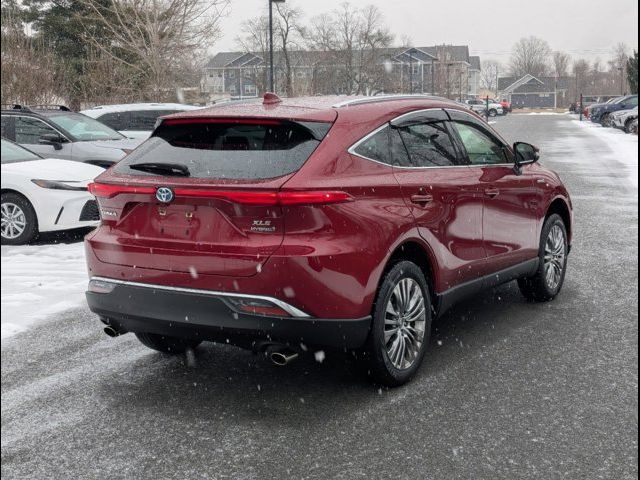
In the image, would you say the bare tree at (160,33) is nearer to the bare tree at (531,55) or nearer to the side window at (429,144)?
the side window at (429,144)

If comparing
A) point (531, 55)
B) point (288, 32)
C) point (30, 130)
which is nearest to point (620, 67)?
point (531, 55)

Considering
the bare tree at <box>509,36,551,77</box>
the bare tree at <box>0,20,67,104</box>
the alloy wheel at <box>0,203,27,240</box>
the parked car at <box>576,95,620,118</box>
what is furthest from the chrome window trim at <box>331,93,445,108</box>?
the bare tree at <box>509,36,551,77</box>

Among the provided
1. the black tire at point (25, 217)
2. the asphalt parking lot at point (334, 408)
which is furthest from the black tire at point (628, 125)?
the asphalt parking lot at point (334, 408)

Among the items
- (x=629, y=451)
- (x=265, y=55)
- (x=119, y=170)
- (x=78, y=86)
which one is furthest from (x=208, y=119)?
(x=265, y=55)

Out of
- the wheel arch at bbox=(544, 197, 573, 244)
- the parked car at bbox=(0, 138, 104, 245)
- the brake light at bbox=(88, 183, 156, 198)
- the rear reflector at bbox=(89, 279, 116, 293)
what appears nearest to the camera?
the brake light at bbox=(88, 183, 156, 198)

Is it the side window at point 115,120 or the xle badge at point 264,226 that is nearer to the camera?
the xle badge at point 264,226

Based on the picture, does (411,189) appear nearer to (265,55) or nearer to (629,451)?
(629,451)

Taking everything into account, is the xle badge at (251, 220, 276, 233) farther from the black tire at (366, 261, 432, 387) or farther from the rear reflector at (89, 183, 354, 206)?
the black tire at (366, 261, 432, 387)

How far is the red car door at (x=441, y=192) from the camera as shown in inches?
182

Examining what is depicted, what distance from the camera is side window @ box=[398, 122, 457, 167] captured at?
479 cm

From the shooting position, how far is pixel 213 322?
13.1 feet

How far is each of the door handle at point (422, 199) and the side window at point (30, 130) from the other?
944 cm

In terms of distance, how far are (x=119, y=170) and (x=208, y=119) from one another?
0.59 meters

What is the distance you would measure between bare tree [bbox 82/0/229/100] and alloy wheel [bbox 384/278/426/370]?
24.0 metres
